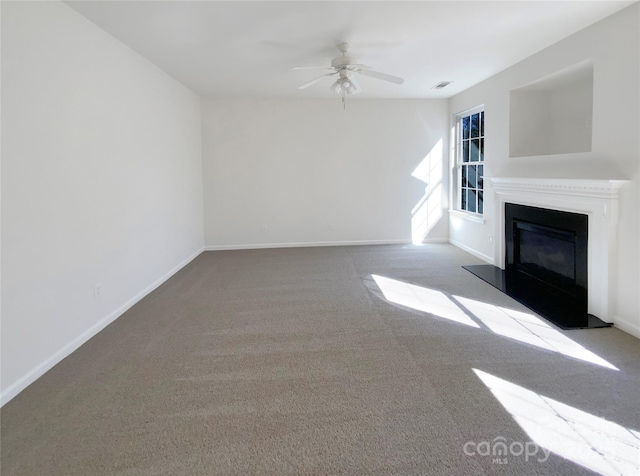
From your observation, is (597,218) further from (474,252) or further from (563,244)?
(474,252)

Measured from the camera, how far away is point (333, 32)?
356 centimetres

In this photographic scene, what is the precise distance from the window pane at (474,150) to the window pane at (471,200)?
502 millimetres

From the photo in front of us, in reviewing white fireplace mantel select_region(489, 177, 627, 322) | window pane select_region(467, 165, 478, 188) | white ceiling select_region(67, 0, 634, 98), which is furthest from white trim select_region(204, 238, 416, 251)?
white fireplace mantel select_region(489, 177, 627, 322)

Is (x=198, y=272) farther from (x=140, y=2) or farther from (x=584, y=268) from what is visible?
(x=584, y=268)

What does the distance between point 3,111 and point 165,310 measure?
2145 millimetres

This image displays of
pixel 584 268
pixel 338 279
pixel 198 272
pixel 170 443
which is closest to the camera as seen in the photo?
pixel 170 443

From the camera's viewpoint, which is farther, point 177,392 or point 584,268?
point 584,268

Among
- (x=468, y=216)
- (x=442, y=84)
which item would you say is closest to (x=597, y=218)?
(x=468, y=216)

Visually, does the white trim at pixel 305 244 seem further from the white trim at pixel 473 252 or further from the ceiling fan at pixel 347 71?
the ceiling fan at pixel 347 71

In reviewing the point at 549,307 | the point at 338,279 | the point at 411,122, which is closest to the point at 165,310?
the point at 338,279

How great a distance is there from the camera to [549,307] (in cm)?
367

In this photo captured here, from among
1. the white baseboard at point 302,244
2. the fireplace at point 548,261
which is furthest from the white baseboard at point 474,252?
the white baseboard at point 302,244

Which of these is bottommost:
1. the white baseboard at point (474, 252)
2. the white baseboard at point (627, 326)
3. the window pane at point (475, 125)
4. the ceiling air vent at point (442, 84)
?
the white baseboard at point (627, 326)

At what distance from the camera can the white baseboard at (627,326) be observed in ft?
9.95
